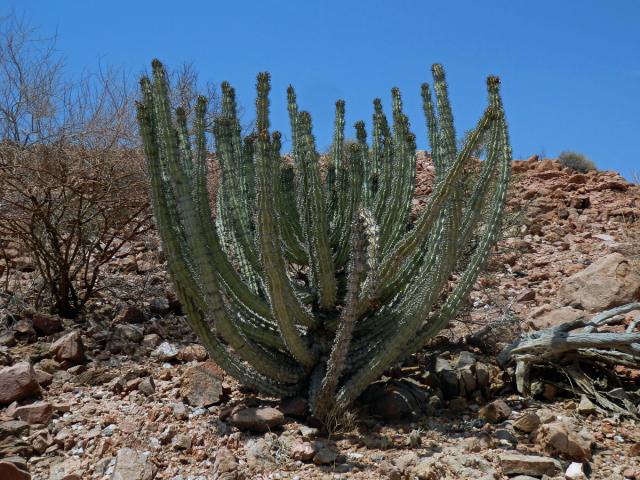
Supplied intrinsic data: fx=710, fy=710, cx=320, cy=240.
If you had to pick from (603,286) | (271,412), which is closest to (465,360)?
(271,412)

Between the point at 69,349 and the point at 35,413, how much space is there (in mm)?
1167

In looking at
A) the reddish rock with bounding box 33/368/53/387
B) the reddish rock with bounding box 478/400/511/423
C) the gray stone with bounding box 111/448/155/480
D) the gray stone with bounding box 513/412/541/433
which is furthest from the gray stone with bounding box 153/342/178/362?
the gray stone with bounding box 513/412/541/433

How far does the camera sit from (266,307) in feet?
17.5

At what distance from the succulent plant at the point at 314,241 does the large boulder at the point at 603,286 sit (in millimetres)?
2262

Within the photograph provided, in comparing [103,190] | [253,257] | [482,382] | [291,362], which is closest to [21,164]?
[103,190]

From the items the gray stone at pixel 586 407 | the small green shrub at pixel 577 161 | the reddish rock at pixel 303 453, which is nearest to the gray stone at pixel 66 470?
the reddish rock at pixel 303 453

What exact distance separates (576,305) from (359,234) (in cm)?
371

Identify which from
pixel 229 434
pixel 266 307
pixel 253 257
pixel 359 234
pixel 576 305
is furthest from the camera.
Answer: pixel 576 305

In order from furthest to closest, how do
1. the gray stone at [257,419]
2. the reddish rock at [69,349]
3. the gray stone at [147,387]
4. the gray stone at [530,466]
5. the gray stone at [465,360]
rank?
the reddish rock at [69,349] → the gray stone at [465,360] → the gray stone at [147,387] → the gray stone at [257,419] → the gray stone at [530,466]

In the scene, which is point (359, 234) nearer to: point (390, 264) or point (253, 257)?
point (390, 264)

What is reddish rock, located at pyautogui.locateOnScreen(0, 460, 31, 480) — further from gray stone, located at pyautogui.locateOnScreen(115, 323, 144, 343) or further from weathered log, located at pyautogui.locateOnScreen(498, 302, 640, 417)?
weathered log, located at pyautogui.locateOnScreen(498, 302, 640, 417)

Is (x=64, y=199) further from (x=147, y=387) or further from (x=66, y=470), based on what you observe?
(x=66, y=470)

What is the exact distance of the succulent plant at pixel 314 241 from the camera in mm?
4676

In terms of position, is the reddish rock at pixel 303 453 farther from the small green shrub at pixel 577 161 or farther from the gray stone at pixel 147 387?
the small green shrub at pixel 577 161
